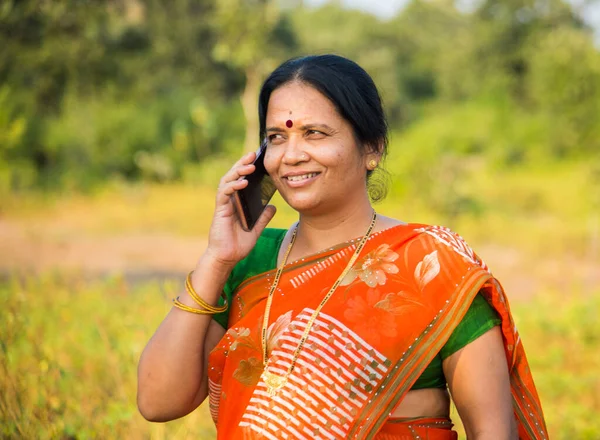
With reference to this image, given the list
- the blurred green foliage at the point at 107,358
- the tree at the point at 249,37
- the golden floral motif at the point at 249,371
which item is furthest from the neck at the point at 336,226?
the tree at the point at 249,37

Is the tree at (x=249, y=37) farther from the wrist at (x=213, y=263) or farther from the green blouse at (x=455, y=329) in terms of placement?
the wrist at (x=213, y=263)

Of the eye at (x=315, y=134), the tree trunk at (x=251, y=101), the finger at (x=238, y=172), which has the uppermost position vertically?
the eye at (x=315, y=134)

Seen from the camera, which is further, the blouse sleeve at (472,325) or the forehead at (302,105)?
the forehead at (302,105)

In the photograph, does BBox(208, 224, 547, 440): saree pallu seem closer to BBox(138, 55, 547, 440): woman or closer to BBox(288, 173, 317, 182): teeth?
BBox(138, 55, 547, 440): woman

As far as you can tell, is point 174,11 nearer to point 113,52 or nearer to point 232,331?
point 113,52

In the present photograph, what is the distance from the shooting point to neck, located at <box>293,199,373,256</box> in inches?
75.3

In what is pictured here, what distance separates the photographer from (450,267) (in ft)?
5.73

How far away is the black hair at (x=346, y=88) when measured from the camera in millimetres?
1796

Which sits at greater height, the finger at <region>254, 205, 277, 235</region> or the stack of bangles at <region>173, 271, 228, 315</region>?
the finger at <region>254, 205, 277, 235</region>

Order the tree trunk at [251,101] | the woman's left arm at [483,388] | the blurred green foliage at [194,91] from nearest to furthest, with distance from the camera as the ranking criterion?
the woman's left arm at [483,388] → the blurred green foliage at [194,91] → the tree trunk at [251,101]

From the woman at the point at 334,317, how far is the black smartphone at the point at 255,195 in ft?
0.08

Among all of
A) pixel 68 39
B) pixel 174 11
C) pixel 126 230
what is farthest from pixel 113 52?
pixel 126 230

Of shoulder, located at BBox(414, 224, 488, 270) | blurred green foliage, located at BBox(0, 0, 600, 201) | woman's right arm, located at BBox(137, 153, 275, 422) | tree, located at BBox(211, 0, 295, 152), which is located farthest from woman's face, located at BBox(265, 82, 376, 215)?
tree, located at BBox(211, 0, 295, 152)

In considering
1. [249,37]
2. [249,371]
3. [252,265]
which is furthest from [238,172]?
[249,37]
